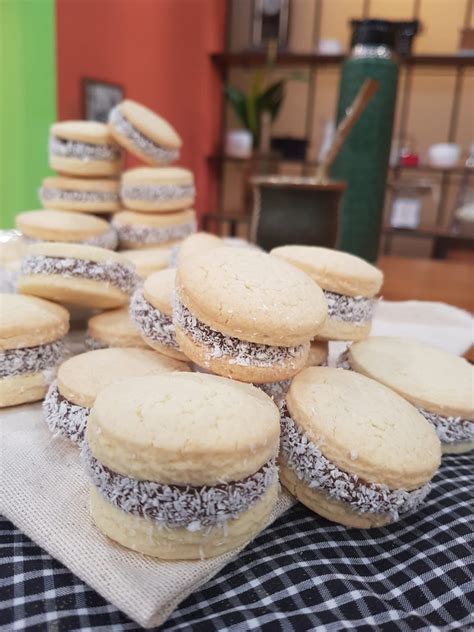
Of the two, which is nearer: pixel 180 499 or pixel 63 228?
pixel 180 499

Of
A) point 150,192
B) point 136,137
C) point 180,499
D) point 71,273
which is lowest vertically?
point 180,499

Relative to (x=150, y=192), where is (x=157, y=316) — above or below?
below

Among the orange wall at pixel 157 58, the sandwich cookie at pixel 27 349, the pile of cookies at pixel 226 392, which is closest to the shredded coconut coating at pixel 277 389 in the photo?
the pile of cookies at pixel 226 392

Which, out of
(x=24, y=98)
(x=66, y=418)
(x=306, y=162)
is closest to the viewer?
(x=66, y=418)

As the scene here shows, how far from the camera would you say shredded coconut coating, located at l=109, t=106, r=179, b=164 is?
4.58 ft

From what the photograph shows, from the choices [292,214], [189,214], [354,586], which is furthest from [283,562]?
[189,214]

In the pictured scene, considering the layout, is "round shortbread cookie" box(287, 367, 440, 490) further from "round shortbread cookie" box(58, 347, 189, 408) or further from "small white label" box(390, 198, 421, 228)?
"small white label" box(390, 198, 421, 228)

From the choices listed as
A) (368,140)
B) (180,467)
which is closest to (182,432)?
(180,467)

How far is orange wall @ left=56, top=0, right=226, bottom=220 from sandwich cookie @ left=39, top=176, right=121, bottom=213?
1361 mm

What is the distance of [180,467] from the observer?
535mm

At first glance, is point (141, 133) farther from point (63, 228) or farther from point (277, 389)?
point (277, 389)

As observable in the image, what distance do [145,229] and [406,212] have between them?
251 centimetres

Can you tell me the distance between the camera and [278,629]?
532 mm

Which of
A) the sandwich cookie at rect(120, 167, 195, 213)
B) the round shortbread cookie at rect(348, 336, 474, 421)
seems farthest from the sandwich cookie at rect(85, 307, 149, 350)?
the sandwich cookie at rect(120, 167, 195, 213)
